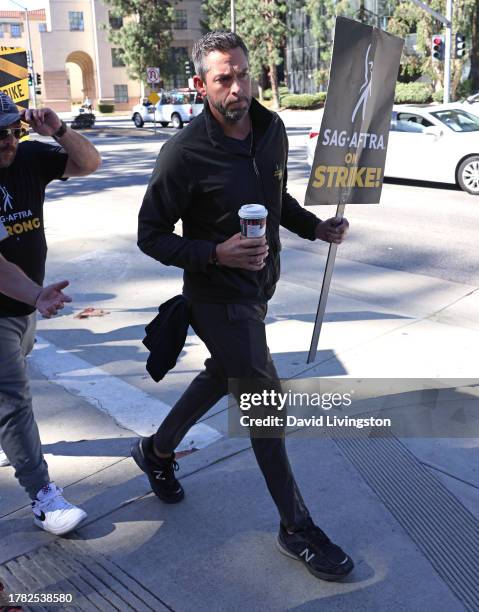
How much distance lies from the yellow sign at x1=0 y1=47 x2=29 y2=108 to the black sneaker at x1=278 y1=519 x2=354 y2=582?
5.21 meters

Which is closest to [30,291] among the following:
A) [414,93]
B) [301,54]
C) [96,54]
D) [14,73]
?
[14,73]

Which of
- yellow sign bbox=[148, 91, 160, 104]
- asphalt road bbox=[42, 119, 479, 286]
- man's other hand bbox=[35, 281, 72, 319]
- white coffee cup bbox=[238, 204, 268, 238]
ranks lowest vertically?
asphalt road bbox=[42, 119, 479, 286]

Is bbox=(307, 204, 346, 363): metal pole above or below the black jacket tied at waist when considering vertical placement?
below

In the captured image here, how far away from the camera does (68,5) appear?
62469 mm

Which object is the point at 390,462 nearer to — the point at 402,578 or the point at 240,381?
the point at 402,578

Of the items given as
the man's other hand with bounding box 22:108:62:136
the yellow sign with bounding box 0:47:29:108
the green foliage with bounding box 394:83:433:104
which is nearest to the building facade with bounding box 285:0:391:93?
the green foliage with bounding box 394:83:433:104

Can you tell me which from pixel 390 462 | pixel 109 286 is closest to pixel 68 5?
pixel 109 286

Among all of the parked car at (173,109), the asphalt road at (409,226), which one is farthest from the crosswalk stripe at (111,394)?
the parked car at (173,109)

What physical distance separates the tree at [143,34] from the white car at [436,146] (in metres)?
39.1

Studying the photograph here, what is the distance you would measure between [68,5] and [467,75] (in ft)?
136

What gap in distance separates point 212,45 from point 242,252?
2.58 ft

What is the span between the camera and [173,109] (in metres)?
31.9

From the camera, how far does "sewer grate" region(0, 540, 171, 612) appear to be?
2.51 m

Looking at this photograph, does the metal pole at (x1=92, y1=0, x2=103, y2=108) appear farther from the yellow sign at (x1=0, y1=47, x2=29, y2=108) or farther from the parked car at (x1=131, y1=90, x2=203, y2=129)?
the yellow sign at (x1=0, y1=47, x2=29, y2=108)
